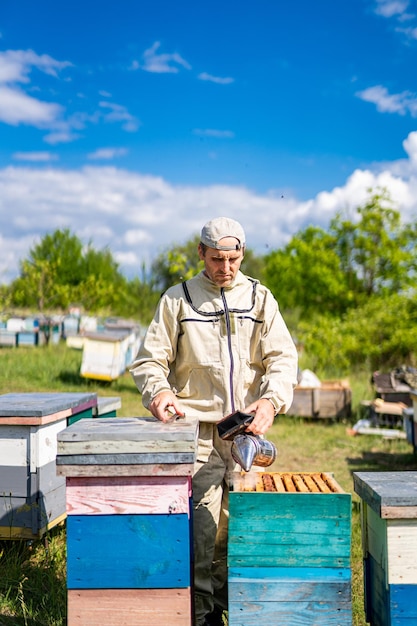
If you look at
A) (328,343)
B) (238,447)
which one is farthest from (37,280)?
(238,447)

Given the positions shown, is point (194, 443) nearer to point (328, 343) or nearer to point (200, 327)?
point (200, 327)

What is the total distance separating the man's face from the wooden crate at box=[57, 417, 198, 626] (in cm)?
75

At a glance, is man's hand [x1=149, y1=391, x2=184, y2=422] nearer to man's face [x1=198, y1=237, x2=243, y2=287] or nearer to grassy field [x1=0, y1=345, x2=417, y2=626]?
man's face [x1=198, y1=237, x2=243, y2=287]

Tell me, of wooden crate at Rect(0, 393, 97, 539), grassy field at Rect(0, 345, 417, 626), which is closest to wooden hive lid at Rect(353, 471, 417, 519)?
grassy field at Rect(0, 345, 417, 626)

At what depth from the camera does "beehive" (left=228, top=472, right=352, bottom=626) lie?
2014mm

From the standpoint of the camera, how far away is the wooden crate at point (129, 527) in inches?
80.3

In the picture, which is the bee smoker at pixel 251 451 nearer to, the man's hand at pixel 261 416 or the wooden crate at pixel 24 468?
the man's hand at pixel 261 416

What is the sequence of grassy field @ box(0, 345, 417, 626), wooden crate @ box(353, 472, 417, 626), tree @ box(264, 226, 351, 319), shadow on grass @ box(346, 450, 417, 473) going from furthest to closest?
tree @ box(264, 226, 351, 319) → shadow on grass @ box(346, 450, 417, 473) → grassy field @ box(0, 345, 417, 626) → wooden crate @ box(353, 472, 417, 626)

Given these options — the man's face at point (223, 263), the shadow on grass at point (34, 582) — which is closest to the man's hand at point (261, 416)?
the man's face at point (223, 263)

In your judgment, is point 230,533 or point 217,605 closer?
point 230,533

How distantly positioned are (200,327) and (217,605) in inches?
43.7

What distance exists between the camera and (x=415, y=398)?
572cm

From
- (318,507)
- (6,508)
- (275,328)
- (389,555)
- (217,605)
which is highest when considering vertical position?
(275,328)

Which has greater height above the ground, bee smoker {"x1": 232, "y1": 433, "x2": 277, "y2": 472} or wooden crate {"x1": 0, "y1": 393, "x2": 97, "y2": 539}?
bee smoker {"x1": 232, "y1": 433, "x2": 277, "y2": 472}
